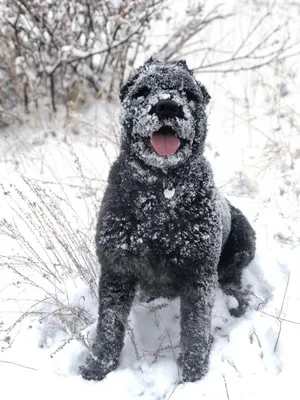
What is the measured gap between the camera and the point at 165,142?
2.16 meters

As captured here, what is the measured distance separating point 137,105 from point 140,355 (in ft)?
4.46

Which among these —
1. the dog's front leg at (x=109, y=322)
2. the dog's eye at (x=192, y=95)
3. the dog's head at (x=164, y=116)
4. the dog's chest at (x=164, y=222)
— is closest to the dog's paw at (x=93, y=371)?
the dog's front leg at (x=109, y=322)

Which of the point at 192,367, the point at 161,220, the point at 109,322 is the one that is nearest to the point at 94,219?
the point at 109,322

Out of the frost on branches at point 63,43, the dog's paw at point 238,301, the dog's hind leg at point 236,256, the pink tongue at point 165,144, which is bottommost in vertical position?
the dog's paw at point 238,301

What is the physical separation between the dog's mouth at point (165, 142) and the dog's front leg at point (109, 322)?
72cm

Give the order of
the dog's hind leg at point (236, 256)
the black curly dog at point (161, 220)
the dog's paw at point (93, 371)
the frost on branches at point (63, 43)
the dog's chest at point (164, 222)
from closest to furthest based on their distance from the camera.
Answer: the black curly dog at point (161, 220), the dog's chest at point (164, 222), the dog's paw at point (93, 371), the dog's hind leg at point (236, 256), the frost on branches at point (63, 43)

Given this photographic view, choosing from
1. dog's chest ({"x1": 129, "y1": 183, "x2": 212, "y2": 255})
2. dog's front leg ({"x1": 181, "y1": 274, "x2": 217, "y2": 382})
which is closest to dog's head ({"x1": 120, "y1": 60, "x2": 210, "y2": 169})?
dog's chest ({"x1": 129, "y1": 183, "x2": 212, "y2": 255})

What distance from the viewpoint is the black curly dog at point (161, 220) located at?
2.19 metres

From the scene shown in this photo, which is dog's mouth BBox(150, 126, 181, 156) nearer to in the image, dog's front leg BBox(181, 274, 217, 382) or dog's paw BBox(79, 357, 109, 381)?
dog's front leg BBox(181, 274, 217, 382)

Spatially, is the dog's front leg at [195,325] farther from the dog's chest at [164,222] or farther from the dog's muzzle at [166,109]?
the dog's muzzle at [166,109]

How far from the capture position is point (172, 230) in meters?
2.37

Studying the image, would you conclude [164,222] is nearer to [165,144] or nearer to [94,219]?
[165,144]

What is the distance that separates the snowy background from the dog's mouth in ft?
3.37

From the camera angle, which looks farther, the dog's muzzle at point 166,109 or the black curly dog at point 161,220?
the black curly dog at point 161,220
